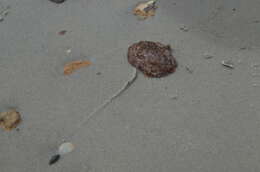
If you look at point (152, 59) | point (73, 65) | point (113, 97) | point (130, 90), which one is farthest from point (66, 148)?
point (152, 59)

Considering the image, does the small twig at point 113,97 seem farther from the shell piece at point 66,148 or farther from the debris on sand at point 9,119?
the debris on sand at point 9,119

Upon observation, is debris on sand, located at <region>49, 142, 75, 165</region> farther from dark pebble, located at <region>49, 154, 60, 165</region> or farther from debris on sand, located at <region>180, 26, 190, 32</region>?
debris on sand, located at <region>180, 26, 190, 32</region>

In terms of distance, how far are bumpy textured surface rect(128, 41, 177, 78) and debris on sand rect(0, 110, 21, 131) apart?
3.66ft

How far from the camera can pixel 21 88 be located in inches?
97.4

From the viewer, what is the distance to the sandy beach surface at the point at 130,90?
1941 mm

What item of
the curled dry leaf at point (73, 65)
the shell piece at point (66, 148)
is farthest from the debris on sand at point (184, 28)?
the shell piece at point (66, 148)

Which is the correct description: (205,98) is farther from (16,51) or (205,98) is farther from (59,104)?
(16,51)

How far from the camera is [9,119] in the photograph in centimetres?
221

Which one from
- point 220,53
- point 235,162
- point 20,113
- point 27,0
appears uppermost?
point 27,0

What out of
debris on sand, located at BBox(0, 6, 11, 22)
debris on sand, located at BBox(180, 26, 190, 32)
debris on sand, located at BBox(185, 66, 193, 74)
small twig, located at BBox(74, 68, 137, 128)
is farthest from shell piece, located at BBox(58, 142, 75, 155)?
debris on sand, located at BBox(0, 6, 11, 22)

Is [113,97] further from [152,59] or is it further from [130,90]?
[152,59]

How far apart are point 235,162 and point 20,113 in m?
1.75

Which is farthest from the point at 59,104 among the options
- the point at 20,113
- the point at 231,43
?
the point at 231,43

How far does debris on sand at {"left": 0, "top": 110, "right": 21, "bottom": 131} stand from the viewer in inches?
85.9
